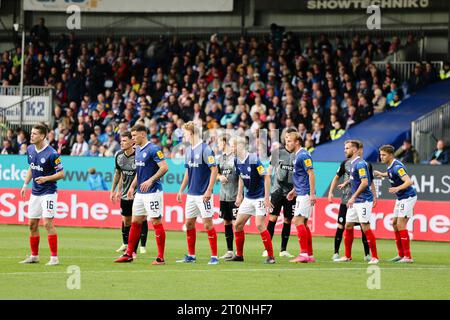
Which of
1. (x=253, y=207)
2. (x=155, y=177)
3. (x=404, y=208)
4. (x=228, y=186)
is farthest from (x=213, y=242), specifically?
(x=404, y=208)

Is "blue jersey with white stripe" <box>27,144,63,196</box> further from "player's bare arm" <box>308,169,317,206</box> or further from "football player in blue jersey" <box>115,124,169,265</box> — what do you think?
"player's bare arm" <box>308,169,317,206</box>

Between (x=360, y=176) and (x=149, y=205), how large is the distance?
4036 mm

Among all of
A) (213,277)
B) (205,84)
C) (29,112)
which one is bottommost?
(213,277)

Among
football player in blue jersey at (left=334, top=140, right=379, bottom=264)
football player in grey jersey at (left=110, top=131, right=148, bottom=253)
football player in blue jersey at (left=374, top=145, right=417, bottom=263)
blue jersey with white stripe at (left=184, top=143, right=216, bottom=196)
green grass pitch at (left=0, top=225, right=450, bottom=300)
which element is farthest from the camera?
football player in grey jersey at (left=110, top=131, right=148, bottom=253)

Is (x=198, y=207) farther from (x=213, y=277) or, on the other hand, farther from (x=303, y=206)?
(x=213, y=277)

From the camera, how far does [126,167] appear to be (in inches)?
783

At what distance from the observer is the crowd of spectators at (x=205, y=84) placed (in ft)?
106

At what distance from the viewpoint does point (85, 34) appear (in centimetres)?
4456

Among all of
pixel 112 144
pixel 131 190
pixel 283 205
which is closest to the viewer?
pixel 131 190

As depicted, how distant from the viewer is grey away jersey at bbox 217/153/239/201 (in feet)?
65.2

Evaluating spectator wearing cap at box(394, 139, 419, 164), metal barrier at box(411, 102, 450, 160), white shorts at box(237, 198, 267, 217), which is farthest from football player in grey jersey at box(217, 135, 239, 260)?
metal barrier at box(411, 102, 450, 160)

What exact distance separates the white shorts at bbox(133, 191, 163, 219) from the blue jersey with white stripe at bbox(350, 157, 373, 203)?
3777mm

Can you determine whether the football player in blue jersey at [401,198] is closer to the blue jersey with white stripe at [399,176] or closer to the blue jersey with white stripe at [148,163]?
the blue jersey with white stripe at [399,176]
